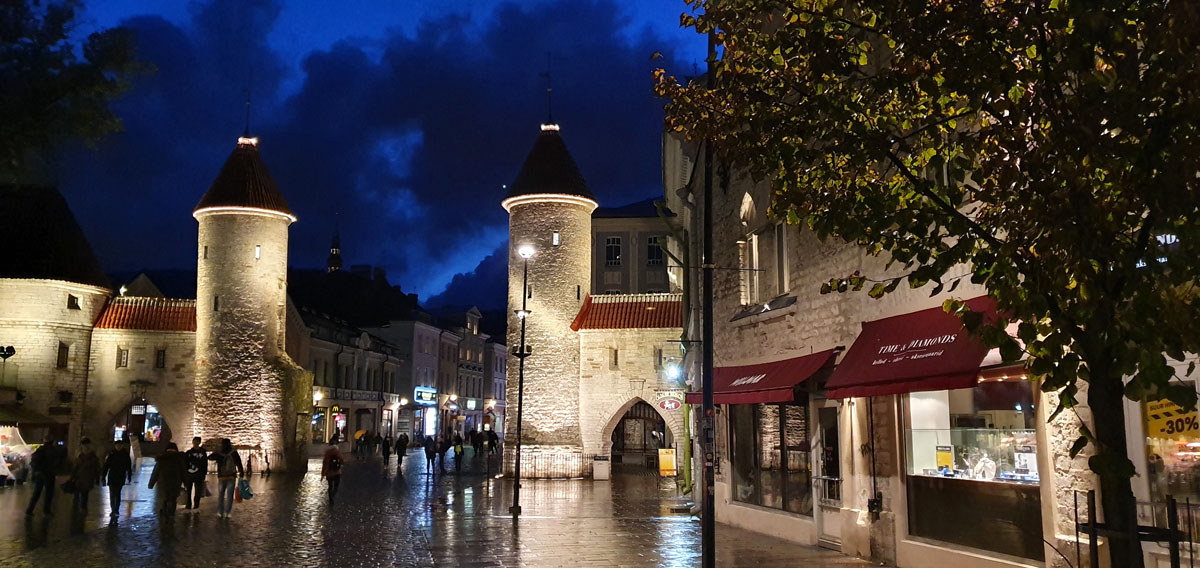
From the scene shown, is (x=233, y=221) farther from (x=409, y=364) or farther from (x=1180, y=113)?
(x=1180, y=113)

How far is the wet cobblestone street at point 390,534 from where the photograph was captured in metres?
13.5

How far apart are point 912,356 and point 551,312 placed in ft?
85.4

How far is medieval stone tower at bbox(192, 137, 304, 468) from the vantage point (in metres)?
37.0

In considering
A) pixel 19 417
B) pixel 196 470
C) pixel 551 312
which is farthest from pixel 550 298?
pixel 19 417

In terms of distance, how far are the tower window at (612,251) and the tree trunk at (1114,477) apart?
1955 inches

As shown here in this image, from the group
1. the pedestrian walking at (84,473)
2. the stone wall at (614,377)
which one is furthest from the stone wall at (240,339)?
the pedestrian walking at (84,473)

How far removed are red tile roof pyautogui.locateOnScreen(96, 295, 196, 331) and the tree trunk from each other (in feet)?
126

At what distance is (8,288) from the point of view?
36500mm

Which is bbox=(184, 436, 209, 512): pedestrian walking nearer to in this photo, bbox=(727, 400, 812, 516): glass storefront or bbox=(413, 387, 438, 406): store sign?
bbox=(727, 400, 812, 516): glass storefront

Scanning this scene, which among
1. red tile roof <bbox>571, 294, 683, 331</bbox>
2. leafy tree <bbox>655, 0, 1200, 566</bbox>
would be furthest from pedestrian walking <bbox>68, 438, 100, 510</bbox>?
red tile roof <bbox>571, 294, 683, 331</bbox>

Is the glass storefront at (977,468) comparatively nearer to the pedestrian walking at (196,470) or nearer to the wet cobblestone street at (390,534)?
the wet cobblestone street at (390,534)

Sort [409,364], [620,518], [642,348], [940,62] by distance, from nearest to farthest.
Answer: [940,62], [620,518], [642,348], [409,364]

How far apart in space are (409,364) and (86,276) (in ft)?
100

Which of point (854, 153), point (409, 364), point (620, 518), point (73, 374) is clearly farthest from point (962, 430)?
point (409, 364)
